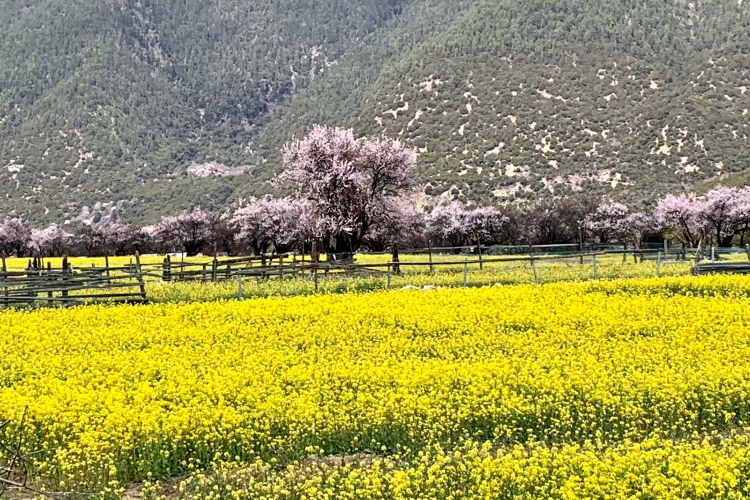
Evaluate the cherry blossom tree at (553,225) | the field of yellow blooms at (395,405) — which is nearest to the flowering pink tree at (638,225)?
the cherry blossom tree at (553,225)

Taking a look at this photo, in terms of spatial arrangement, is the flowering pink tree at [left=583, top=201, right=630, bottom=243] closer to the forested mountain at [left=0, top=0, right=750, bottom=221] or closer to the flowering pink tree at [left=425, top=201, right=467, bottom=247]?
the forested mountain at [left=0, top=0, right=750, bottom=221]

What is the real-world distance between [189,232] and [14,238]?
2125cm

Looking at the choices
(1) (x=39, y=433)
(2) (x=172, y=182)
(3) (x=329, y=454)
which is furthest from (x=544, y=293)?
(2) (x=172, y=182)

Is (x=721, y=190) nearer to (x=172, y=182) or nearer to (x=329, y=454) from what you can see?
(x=329, y=454)

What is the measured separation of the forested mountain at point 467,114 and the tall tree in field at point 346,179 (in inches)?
2084

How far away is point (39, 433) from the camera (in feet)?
31.6

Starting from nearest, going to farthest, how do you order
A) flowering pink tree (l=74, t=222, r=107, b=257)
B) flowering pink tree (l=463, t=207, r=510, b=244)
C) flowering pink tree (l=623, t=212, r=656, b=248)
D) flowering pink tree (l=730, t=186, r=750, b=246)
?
flowering pink tree (l=730, t=186, r=750, b=246) < flowering pink tree (l=623, t=212, r=656, b=248) < flowering pink tree (l=463, t=207, r=510, b=244) < flowering pink tree (l=74, t=222, r=107, b=257)

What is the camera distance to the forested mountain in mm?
100062

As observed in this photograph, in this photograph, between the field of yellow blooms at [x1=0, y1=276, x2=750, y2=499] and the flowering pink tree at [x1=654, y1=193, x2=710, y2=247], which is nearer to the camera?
the field of yellow blooms at [x1=0, y1=276, x2=750, y2=499]

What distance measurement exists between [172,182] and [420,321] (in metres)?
139

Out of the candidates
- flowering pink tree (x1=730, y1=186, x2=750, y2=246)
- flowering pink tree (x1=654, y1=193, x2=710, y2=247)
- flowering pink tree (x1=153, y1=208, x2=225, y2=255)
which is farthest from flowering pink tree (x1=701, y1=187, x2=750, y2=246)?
flowering pink tree (x1=153, y1=208, x2=225, y2=255)

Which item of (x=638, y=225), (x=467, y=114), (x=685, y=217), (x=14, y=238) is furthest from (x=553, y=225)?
(x=14, y=238)

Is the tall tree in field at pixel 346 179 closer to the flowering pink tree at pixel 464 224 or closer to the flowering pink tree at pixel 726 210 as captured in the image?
the flowering pink tree at pixel 726 210

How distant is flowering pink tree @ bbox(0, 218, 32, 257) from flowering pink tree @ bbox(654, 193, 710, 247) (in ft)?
243
